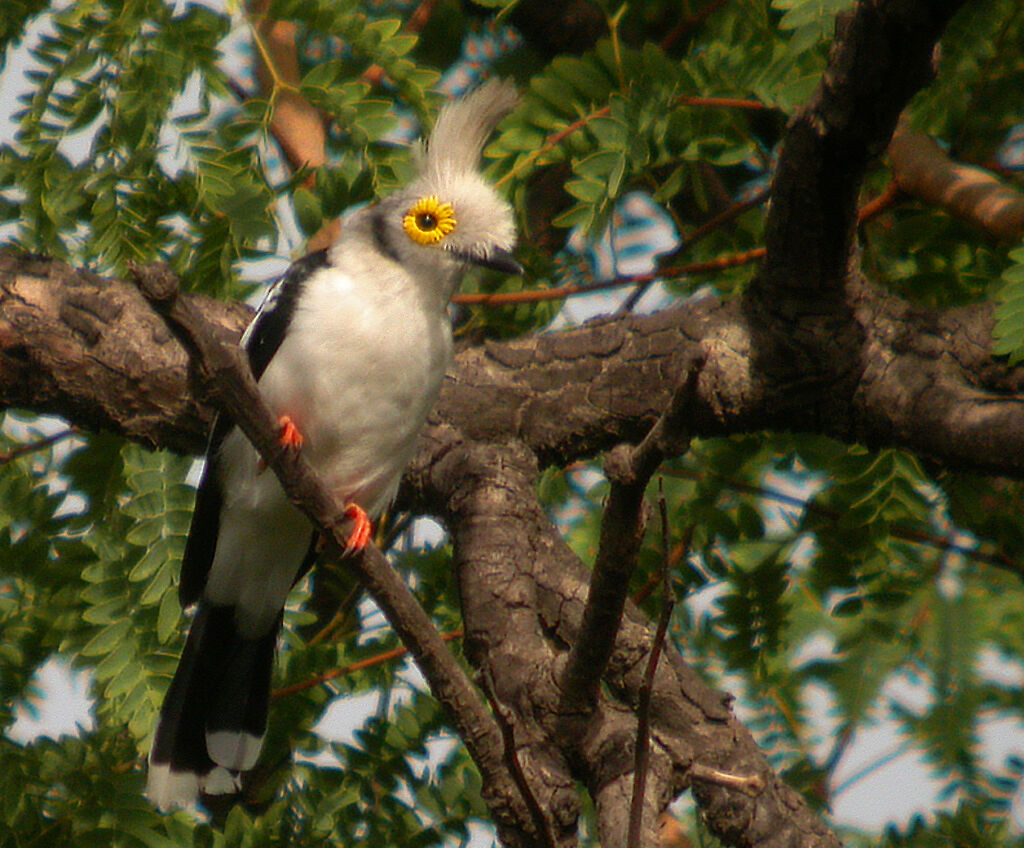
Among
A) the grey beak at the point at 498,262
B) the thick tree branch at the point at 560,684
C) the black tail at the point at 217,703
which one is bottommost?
the black tail at the point at 217,703

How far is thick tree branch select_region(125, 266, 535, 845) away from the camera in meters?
2.37

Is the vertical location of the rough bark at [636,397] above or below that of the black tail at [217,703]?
above

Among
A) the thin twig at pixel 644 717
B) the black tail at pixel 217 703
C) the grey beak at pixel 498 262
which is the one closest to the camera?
the thin twig at pixel 644 717

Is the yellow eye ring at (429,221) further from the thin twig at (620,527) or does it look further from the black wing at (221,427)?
the thin twig at (620,527)

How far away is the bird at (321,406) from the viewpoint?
3.41 m

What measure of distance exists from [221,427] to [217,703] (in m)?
0.90

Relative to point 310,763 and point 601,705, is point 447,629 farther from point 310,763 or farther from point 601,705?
point 601,705

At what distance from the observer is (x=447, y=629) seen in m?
3.98

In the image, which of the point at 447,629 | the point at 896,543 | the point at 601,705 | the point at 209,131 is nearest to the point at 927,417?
the point at 896,543

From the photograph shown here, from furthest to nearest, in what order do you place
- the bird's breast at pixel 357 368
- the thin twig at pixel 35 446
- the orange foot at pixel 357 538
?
1. the thin twig at pixel 35 446
2. the bird's breast at pixel 357 368
3. the orange foot at pixel 357 538

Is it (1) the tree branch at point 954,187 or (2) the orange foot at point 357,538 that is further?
(1) the tree branch at point 954,187

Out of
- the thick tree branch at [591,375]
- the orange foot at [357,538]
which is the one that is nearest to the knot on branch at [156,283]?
the orange foot at [357,538]

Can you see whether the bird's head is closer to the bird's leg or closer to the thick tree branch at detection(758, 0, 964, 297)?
the bird's leg

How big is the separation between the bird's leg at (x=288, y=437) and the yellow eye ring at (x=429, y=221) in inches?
26.6
